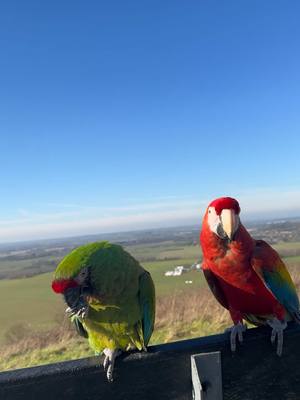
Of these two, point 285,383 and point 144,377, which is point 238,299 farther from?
point 144,377

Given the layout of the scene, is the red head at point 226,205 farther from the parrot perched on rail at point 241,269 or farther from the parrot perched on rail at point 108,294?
the parrot perched on rail at point 108,294

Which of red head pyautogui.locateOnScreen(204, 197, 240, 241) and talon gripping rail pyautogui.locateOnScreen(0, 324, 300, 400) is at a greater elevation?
red head pyautogui.locateOnScreen(204, 197, 240, 241)

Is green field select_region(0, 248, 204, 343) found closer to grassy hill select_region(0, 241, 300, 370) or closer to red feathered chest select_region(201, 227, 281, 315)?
grassy hill select_region(0, 241, 300, 370)

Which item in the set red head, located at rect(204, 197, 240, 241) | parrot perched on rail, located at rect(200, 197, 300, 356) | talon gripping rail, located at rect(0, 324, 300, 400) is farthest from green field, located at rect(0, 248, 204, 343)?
talon gripping rail, located at rect(0, 324, 300, 400)

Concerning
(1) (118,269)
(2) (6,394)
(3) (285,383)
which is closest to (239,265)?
(1) (118,269)

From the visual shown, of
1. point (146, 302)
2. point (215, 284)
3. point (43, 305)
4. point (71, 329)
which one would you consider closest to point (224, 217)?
point (215, 284)

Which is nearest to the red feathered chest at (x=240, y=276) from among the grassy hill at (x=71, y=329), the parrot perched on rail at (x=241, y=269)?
the parrot perched on rail at (x=241, y=269)

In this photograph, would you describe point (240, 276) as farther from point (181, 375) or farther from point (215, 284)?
point (181, 375)
